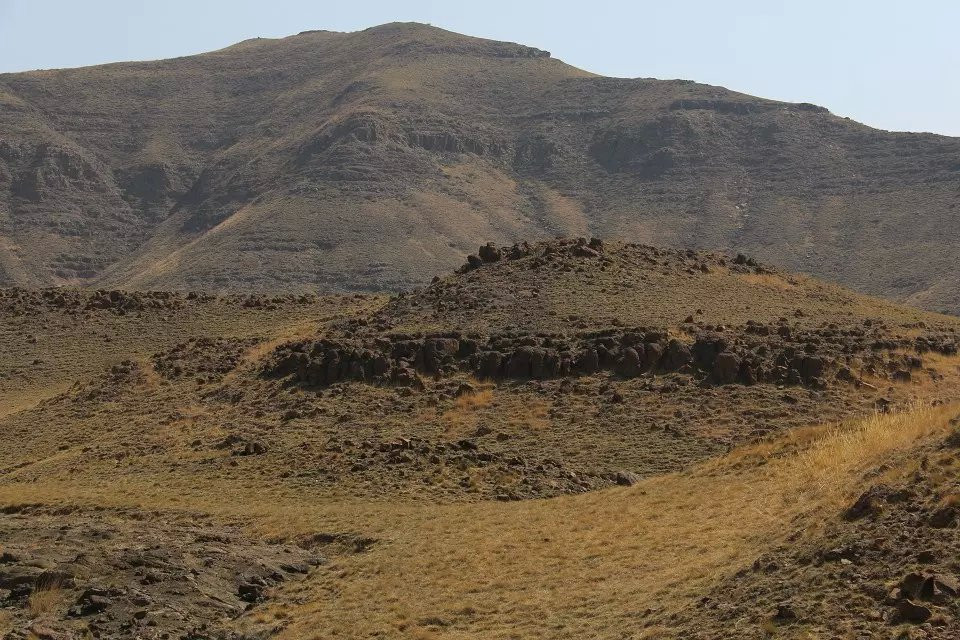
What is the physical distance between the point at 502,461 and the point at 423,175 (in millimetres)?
119002

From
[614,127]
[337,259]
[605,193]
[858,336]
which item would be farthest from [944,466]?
[614,127]

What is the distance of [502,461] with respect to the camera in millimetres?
29281

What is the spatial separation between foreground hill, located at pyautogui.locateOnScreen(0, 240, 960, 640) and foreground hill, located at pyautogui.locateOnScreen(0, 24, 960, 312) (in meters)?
58.5

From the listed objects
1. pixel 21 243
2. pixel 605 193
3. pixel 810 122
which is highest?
pixel 810 122

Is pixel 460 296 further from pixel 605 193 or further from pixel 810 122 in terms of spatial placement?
pixel 810 122

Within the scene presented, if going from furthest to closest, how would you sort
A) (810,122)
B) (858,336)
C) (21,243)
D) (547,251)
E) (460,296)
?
(810,122) < (21,243) < (547,251) < (460,296) < (858,336)

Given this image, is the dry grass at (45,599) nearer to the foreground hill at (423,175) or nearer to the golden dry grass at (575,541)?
the golden dry grass at (575,541)

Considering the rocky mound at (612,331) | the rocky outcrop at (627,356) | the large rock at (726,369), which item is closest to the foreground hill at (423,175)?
the rocky mound at (612,331)

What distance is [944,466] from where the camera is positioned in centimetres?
1628

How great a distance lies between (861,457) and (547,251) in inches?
1143

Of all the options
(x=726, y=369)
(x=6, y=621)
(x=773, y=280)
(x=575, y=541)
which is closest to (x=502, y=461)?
(x=575, y=541)

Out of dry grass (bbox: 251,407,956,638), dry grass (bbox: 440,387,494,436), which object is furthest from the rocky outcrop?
dry grass (bbox: 251,407,956,638)

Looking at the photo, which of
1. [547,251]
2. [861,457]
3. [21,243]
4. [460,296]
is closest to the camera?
[861,457]

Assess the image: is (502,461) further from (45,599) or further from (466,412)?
(45,599)
